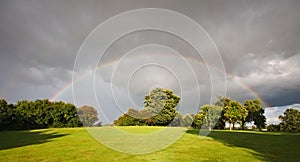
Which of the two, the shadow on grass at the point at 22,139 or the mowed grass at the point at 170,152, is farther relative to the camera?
the shadow on grass at the point at 22,139

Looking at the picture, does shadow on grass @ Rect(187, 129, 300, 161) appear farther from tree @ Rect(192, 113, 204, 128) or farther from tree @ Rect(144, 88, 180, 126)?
tree @ Rect(192, 113, 204, 128)

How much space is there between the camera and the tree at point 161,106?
66312 mm

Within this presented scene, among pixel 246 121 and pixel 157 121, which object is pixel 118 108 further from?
pixel 246 121

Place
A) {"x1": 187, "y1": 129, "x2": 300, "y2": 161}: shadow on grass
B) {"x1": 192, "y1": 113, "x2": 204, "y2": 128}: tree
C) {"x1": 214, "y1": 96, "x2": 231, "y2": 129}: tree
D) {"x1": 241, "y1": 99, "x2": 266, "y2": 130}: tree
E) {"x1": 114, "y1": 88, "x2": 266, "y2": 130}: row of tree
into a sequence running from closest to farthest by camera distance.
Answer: {"x1": 187, "y1": 129, "x2": 300, "y2": 161}: shadow on grass, {"x1": 114, "y1": 88, "x2": 266, "y2": 130}: row of tree, {"x1": 214, "y1": 96, "x2": 231, "y2": 129}: tree, {"x1": 192, "y1": 113, "x2": 204, "y2": 128}: tree, {"x1": 241, "y1": 99, "x2": 266, "y2": 130}: tree

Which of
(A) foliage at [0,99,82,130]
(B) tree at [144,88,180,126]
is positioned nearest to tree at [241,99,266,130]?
(B) tree at [144,88,180,126]

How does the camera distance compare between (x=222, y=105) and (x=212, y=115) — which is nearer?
(x=222, y=105)

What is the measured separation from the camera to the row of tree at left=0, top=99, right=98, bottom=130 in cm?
4859

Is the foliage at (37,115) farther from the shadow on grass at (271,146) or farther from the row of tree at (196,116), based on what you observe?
the shadow on grass at (271,146)

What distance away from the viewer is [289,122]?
240 ft

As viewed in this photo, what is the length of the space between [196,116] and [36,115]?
5240 centimetres

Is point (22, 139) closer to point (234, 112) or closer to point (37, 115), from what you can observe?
point (37, 115)

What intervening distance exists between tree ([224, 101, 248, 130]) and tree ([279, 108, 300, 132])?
1357 cm

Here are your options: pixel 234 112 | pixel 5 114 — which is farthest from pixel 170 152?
pixel 234 112

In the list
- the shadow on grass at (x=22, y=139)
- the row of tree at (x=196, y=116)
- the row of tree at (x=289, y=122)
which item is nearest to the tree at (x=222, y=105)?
the row of tree at (x=196, y=116)
